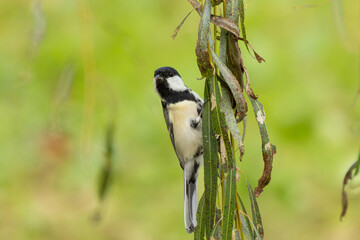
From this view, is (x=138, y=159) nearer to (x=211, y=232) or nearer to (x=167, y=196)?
(x=167, y=196)

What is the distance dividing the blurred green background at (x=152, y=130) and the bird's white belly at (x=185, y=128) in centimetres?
144

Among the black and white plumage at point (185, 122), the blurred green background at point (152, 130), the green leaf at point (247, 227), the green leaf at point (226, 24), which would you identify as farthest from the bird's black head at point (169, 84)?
the blurred green background at point (152, 130)

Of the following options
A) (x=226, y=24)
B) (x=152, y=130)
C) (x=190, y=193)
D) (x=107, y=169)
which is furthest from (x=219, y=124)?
(x=152, y=130)

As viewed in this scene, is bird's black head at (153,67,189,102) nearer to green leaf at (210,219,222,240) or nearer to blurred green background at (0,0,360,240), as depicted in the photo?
green leaf at (210,219,222,240)

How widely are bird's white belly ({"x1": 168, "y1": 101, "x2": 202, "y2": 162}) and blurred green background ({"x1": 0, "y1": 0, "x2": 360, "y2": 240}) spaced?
56.5 inches

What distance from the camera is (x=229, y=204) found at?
→ 1568 mm

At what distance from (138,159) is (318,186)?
1.29 m

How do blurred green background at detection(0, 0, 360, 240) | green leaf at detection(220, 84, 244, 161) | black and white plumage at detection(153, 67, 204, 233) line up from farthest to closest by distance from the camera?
blurred green background at detection(0, 0, 360, 240) < black and white plumage at detection(153, 67, 204, 233) < green leaf at detection(220, 84, 244, 161)

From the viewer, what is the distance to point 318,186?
15.3 feet

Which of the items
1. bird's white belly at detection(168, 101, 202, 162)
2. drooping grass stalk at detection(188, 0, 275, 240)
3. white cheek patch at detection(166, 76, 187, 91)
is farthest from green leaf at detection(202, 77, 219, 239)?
white cheek patch at detection(166, 76, 187, 91)

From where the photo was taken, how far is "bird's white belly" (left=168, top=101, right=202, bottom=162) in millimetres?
2598

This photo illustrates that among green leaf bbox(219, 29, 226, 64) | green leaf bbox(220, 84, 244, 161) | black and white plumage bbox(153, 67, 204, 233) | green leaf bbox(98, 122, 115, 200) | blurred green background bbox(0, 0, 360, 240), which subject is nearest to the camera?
green leaf bbox(220, 84, 244, 161)

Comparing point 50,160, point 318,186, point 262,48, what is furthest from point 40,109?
point 318,186

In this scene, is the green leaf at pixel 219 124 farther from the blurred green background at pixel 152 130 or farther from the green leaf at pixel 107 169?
the blurred green background at pixel 152 130
